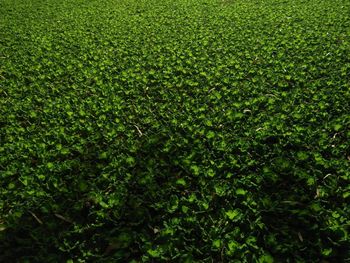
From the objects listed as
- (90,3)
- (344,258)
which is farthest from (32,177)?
(90,3)

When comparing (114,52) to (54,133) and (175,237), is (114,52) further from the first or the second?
(175,237)

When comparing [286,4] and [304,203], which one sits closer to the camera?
[304,203]

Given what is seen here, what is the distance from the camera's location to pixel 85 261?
2.28 m

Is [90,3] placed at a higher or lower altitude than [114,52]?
higher

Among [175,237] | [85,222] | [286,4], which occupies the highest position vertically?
[286,4]

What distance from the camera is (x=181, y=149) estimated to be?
130 inches

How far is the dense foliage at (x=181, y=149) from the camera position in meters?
2.35

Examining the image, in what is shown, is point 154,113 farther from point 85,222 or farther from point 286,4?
point 286,4

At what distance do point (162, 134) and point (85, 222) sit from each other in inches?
56.6

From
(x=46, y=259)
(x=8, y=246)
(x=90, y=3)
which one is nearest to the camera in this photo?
(x=46, y=259)

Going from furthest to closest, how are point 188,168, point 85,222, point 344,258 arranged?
point 188,168, point 85,222, point 344,258

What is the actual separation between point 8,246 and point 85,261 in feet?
2.58

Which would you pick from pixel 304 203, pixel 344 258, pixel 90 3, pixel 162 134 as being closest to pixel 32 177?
pixel 162 134

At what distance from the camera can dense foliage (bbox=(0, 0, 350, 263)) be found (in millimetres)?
2354
